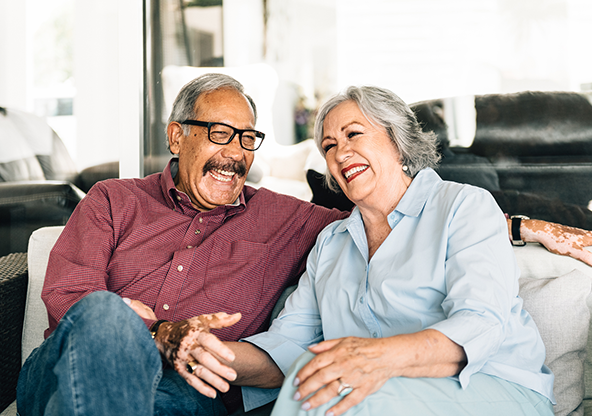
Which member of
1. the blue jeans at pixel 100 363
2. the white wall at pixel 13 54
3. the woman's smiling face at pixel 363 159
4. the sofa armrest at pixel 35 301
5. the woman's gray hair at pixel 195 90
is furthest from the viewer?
the white wall at pixel 13 54

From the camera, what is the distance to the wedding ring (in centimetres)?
98

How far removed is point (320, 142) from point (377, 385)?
3.12ft

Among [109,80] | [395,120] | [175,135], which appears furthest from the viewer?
[109,80]

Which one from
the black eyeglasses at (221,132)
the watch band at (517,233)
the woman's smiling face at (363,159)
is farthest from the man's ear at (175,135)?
the watch band at (517,233)

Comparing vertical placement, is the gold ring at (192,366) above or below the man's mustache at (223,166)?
below

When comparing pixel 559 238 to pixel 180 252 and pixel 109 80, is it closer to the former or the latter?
pixel 180 252

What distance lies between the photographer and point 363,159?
1.48 m

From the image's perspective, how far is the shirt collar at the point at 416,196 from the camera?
1354 millimetres

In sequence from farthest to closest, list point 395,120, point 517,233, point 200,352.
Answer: point 517,233 → point 395,120 → point 200,352

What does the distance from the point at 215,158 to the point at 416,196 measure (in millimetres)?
781

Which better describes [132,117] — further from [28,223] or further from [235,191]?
[235,191]

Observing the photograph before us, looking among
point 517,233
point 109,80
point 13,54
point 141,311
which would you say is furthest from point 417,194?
point 13,54

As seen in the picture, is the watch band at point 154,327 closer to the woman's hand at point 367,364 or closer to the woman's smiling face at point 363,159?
the woman's hand at point 367,364

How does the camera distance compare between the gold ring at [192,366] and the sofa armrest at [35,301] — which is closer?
the gold ring at [192,366]
